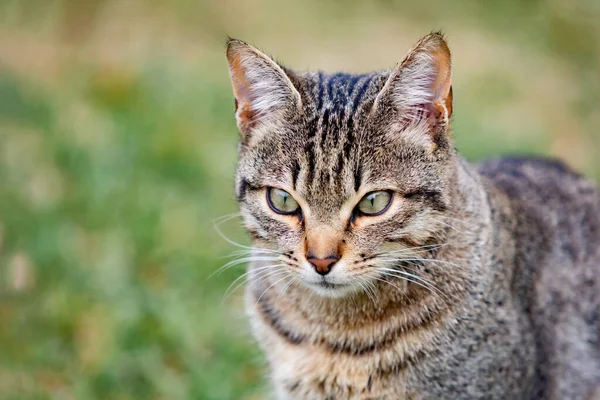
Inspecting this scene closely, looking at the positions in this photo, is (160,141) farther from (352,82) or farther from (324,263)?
(324,263)

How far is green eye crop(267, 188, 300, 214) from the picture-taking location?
270cm

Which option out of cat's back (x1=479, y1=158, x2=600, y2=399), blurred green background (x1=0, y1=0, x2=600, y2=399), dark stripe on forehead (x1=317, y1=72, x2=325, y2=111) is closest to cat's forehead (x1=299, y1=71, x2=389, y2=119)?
dark stripe on forehead (x1=317, y1=72, x2=325, y2=111)

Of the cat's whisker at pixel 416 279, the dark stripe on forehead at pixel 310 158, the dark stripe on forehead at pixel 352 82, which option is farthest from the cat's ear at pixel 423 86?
the cat's whisker at pixel 416 279

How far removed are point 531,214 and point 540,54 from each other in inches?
195

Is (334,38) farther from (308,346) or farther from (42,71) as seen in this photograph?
(308,346)

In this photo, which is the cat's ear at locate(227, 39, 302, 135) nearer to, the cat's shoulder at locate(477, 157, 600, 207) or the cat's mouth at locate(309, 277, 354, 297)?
the cat's mouth at locate(309, 277, 354, 297)

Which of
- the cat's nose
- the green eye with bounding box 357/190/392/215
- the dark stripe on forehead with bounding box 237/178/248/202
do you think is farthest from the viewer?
the dark stripe on forehead with bounding box 237/178/248/202

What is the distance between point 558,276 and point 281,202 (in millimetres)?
1247

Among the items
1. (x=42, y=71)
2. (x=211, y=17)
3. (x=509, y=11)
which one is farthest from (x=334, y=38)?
(x=42, y=71)

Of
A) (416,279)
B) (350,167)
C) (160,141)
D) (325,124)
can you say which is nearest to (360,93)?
(325,124)

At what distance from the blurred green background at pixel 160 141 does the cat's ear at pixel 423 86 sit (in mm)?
1580

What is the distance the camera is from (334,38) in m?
8.14

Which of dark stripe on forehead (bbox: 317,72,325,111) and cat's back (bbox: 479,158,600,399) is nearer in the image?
dark stripe on forehead (bbox: 317,72,325,111)

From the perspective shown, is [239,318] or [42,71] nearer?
[239,318]
